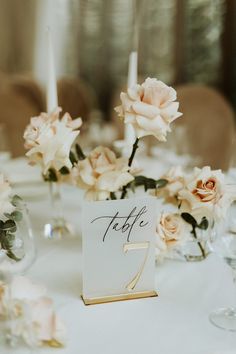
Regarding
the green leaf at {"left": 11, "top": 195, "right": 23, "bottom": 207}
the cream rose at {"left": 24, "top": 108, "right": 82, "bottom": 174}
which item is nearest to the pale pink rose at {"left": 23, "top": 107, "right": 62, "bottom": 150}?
the cream rose at {"left": 24, "top": 108, "right": 82, "bottom": 174}

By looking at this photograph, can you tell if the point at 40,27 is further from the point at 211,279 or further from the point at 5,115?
the point at 211,279

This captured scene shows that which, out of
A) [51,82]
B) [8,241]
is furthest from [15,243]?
[51,82]

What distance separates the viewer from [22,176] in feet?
5.62

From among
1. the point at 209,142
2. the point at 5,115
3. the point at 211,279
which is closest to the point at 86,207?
the point at 211,279

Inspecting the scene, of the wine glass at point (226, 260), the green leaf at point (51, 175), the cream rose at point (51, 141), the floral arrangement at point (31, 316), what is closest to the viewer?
the floral arrangement at point (31, 316)

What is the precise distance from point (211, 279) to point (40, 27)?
351 centimetres

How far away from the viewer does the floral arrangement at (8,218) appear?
95cm

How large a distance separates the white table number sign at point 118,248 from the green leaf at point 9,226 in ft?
0.41

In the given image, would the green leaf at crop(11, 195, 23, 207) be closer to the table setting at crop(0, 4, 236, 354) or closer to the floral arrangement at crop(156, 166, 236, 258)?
the table setting at crop(0, 4, 236, 354)

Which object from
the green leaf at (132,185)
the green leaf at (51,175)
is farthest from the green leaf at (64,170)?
the green leaf at (132,185)

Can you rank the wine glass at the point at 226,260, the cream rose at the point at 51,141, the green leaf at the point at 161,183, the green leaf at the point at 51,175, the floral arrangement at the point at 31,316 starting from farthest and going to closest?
1. the green leaf at the point at 51,175
2. the green leaf at the point at 161,183
3. the cream rose at the point at 51,141
4. the wine glass at the point at 226,260
5. the floral arrangement at the point at 31,316

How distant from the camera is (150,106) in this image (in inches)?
36.2

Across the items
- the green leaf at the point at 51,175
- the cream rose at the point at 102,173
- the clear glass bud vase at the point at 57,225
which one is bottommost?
the clear glass bud vase at the point at 57,225

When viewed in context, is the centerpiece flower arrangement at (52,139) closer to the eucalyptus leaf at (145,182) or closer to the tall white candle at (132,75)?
the eucalyptus leaf at (145,182)
